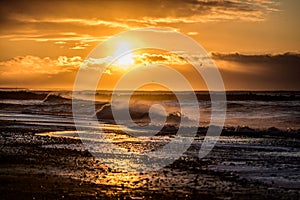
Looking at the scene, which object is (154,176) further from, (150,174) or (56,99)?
(56,99)

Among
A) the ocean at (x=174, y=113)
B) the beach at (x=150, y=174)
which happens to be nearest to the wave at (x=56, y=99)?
the ocean at (x=174, y=113)

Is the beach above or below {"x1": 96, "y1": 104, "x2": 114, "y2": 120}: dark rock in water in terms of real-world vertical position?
above

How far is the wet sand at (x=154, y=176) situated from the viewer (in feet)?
44.3

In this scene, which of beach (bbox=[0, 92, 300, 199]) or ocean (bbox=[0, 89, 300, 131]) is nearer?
beach (bbox=[0, 92, 300, 199])

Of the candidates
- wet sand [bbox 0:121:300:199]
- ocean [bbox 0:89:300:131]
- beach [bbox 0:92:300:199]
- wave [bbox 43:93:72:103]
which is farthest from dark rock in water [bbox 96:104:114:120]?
wave [bbox 43:93:72:103]

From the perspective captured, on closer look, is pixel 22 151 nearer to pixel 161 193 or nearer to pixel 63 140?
pixel 63 140

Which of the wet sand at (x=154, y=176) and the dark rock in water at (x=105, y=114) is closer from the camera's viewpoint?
the wet sand at (x=154, y=176)

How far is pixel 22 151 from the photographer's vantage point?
22.0 meters

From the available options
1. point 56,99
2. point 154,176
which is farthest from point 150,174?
point 56,99

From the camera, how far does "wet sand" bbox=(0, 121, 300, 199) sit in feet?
44.3

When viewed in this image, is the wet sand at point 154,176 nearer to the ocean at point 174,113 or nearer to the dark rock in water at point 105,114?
the ocean at point 174,113

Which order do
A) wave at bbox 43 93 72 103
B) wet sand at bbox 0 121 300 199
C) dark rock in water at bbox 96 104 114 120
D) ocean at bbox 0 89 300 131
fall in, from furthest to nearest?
wave at bbox 43 93 72 103 < dark rock in water at bbox 96 104 114 120 < ocean at bbox 0 89 300 131 < wet sand at bbox 0 121 300 199

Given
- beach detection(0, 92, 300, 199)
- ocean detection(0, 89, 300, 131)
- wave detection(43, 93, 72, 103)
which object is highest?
beach detection(0, 92, 300, 199)

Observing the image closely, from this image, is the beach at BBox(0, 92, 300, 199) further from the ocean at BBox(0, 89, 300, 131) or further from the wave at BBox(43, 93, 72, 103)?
the wave at BBox(43, 93, 72, 103)
